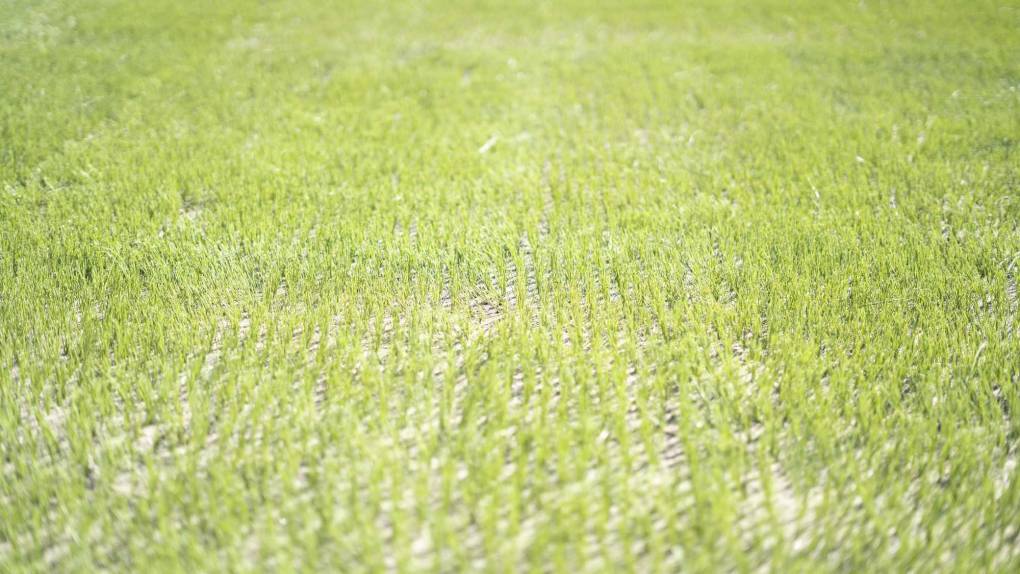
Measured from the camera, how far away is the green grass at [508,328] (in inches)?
66.0

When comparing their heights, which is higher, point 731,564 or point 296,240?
point 296,240

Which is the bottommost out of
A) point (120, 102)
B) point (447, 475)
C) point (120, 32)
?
point (447, 475)

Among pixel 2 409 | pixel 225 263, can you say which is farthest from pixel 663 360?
pixel 2 409

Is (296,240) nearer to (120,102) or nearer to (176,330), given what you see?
(176,330)

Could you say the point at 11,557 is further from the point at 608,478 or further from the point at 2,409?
the point at 608,478

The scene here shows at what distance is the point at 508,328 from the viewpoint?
2.47 m

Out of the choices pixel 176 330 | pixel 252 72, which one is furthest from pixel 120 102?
pixel 176 330

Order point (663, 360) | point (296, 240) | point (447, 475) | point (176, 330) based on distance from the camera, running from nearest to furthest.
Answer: point (447, 475)
point (663, 360)
point (176, 330)
point (296, 240)

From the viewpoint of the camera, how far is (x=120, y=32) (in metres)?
6.80

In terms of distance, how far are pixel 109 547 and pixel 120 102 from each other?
425 centimetres

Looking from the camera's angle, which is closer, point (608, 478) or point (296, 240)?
point (608, 478)

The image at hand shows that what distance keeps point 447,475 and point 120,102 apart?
4.49m

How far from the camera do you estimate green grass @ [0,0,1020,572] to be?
1.68 metres

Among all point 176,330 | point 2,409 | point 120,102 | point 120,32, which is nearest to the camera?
point 2,409
